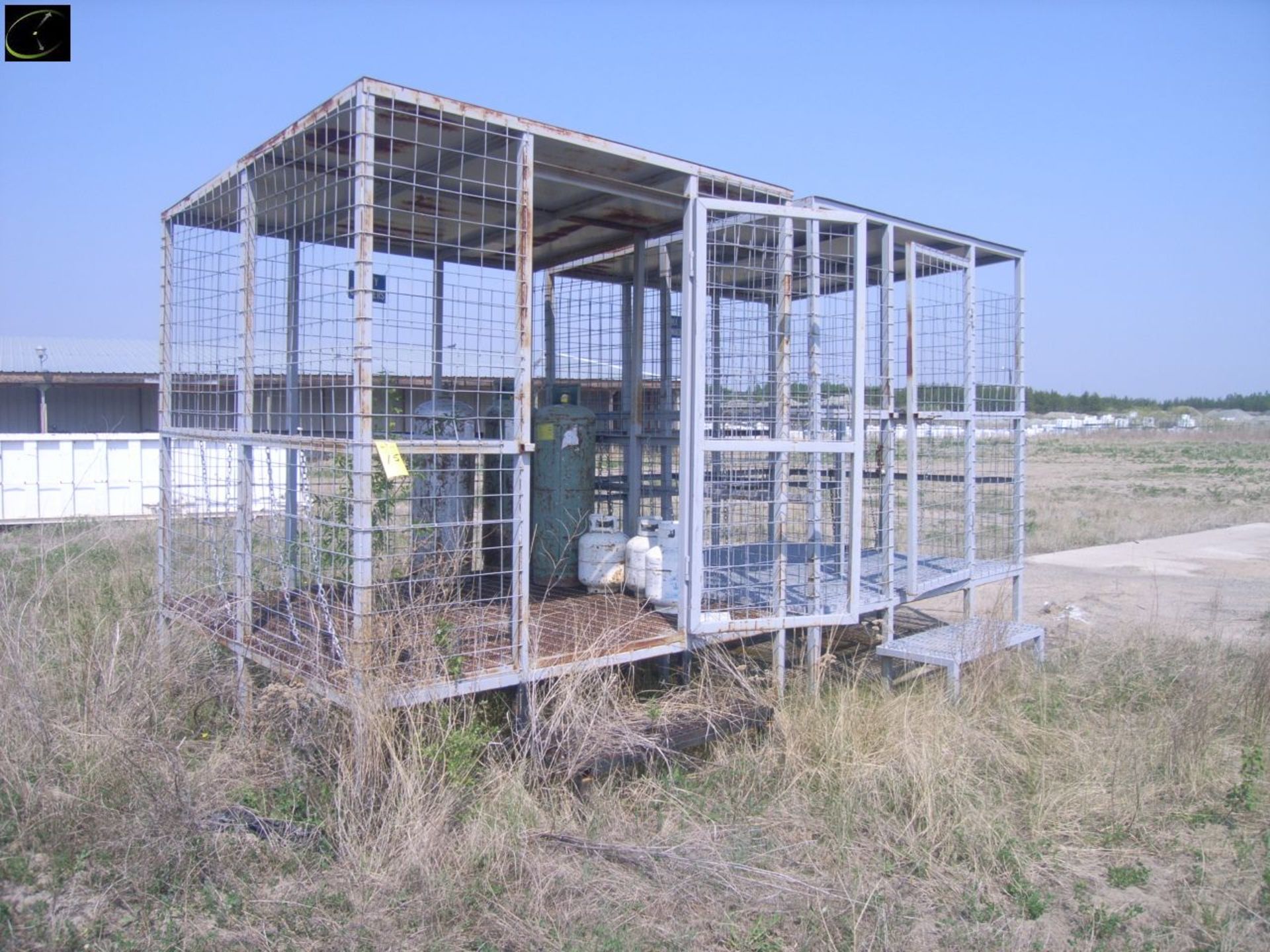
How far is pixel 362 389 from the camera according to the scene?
14.0 feet

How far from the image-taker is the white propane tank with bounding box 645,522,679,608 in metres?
6.34

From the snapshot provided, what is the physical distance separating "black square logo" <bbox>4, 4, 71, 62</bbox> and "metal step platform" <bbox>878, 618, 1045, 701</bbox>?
21.3 ft

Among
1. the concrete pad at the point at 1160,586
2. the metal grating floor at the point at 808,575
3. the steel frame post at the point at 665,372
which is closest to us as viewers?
the metal grating floor at the point at 808,575

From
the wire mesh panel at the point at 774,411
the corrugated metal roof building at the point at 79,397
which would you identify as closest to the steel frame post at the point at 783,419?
the wire mesh panel at the point at 774,411

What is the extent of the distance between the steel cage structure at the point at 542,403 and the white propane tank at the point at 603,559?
0.54 ft

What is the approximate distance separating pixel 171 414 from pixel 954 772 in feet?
18.1

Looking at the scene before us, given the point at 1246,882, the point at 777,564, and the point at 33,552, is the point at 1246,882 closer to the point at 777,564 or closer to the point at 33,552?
the point at 777,564

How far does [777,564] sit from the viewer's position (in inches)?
232

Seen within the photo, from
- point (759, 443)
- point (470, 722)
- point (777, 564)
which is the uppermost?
point (759, 443)

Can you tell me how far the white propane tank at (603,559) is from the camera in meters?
6.79

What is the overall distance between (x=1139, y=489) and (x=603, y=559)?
1021 inches

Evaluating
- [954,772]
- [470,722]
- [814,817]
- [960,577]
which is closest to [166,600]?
[470,722]

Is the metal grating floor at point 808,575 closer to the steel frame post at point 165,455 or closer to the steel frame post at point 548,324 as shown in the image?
the steel frame post at point 548,324

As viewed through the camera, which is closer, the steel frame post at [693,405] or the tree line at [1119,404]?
the steel frame post at [693,405]
